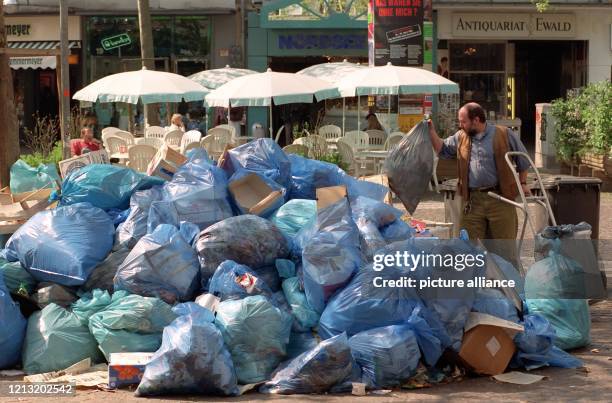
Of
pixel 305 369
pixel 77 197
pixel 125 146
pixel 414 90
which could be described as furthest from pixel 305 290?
pixel 125 146

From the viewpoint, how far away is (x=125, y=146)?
1820 centimetres

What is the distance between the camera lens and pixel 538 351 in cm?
686

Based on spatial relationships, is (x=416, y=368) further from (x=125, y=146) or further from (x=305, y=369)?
(x=125, y=146)

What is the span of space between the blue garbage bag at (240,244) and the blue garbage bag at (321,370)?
1.08 meters

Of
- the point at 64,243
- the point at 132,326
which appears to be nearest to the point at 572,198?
the point at 132,326

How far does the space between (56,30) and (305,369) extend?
23914 millimetres

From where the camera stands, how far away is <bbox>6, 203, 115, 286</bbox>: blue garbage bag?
7.28m

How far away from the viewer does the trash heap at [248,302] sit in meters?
6.37

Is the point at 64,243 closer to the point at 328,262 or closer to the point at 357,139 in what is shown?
the point at 328,262

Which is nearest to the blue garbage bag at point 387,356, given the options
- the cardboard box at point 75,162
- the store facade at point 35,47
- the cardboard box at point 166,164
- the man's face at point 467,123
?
the man's face at point 467,123

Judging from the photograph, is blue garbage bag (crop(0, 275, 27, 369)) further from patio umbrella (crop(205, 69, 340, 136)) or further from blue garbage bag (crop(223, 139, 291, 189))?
patio umbrella (crop(205, 69, 340, 136))

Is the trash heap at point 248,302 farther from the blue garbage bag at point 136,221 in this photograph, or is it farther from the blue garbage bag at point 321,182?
the blue garbage bag at point 321,182

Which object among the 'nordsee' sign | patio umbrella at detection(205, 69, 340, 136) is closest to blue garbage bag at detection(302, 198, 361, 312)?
patio umbrella at detection(205, 69, 340, 136)

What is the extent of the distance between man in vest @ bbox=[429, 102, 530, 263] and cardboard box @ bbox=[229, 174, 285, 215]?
4.13 feet
